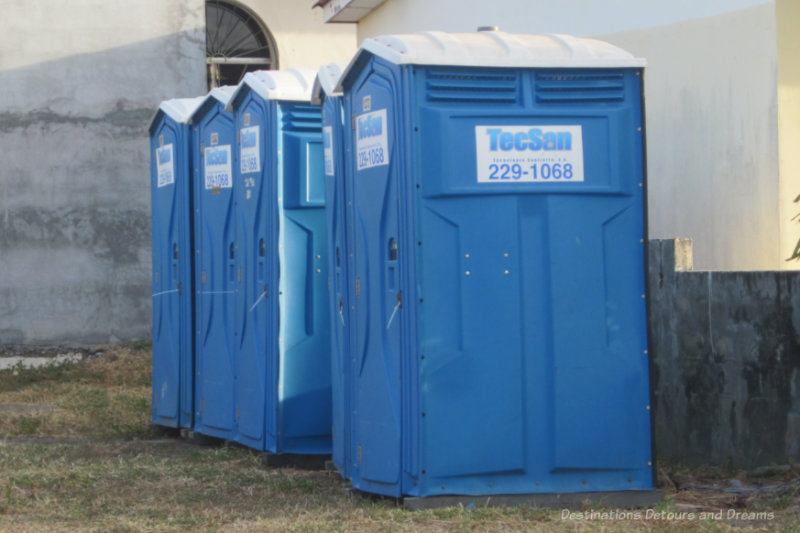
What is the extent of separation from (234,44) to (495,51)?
43.2 feet

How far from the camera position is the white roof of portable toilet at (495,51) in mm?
5930

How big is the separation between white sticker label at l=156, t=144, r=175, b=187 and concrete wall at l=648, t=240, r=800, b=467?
381 centimetres

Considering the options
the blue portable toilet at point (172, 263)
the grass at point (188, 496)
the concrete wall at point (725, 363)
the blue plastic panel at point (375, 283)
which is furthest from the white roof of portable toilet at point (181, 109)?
the concrete wall at point (725, 363)

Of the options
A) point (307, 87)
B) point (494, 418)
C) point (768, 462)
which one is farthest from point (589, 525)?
point (307, 87)

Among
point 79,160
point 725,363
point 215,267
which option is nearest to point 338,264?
point 725,363

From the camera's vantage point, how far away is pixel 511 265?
6016 mm

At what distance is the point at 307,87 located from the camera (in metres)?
8.24

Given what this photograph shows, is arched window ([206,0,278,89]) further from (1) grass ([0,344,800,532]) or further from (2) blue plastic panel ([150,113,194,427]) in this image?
(1) grass ([0,344,800,532])

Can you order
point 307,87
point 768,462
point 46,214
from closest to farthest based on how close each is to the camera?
point 768,462 < point 307,87 < point 46,214

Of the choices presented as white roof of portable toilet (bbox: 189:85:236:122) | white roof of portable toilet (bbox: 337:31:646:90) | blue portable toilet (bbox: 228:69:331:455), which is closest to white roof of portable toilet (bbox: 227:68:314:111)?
blue portable toilet (bbox: 228:69:331:455)

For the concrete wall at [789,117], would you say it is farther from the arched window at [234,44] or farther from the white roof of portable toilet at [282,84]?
the arched window at [234,44]

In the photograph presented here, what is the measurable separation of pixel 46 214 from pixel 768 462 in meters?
10.9

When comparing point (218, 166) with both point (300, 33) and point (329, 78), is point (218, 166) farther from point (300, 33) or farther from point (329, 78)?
point (300, 33)

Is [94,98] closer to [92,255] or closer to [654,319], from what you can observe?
[92,255]
